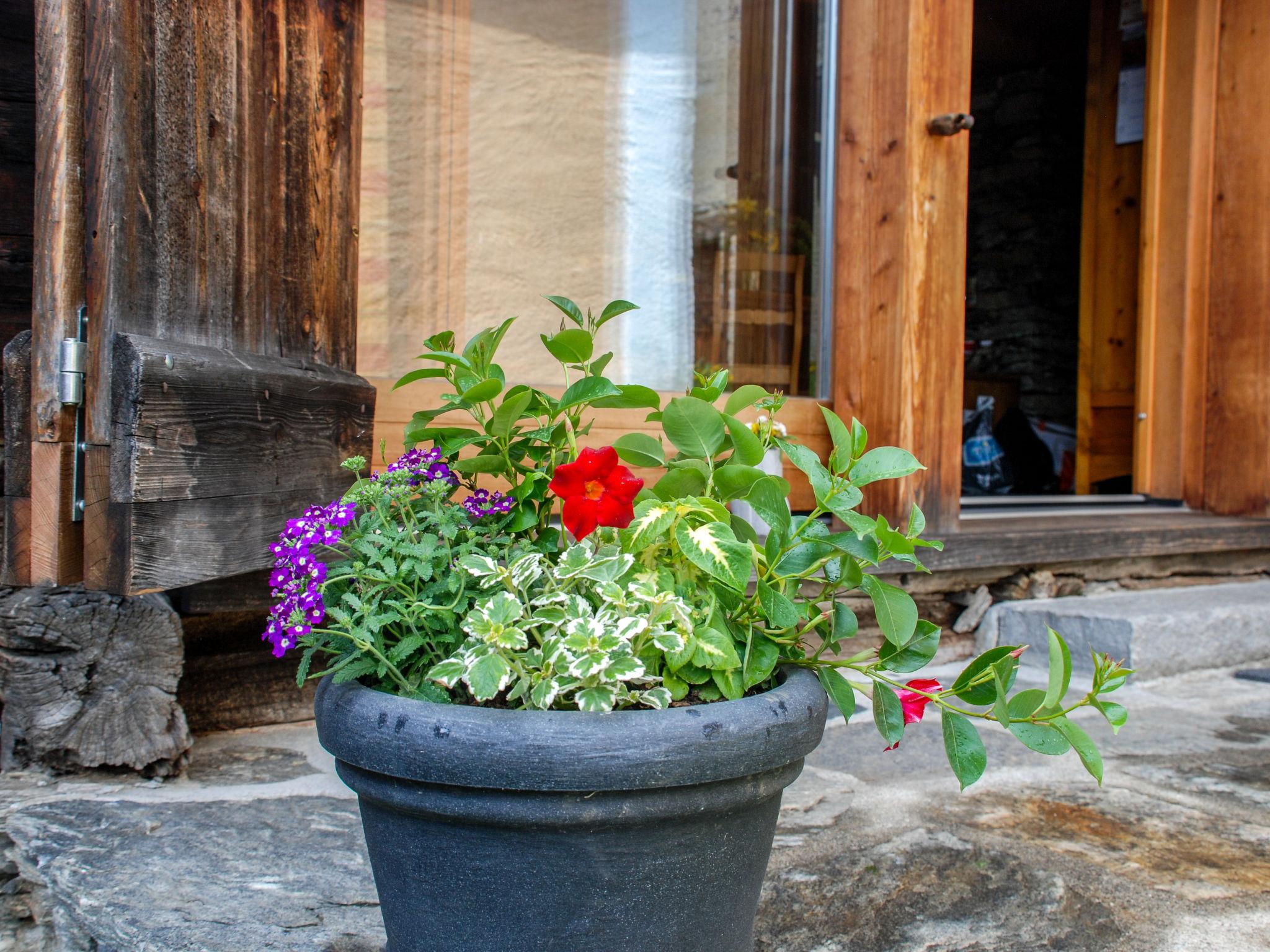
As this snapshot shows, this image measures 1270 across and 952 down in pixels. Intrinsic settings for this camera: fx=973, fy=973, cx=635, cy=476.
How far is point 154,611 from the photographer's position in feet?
5.87

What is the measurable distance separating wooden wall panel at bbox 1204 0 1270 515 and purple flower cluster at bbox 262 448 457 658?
11.2 ft

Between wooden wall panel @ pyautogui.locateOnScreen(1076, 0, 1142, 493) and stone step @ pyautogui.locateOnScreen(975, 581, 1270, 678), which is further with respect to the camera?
wooden wall panel @ pyautogui.locateOnScreen(1076, 0, 1142, 493)

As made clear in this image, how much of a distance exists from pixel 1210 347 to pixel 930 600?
160 cm

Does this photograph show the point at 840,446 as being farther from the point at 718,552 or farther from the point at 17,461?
the point at 17,461

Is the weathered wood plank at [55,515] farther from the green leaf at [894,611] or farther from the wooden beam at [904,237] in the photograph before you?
the wooden beam at [904,237]

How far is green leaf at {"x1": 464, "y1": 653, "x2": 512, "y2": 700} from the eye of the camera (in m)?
0.93

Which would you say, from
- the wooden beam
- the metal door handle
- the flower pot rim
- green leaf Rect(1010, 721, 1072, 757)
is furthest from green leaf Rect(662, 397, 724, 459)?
the metal door handle

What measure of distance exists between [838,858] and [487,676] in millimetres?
914

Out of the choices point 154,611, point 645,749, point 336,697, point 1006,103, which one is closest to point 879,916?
point 645,749

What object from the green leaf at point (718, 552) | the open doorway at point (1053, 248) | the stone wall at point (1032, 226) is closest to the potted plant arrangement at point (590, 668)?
the green leaf at point (718, 552)

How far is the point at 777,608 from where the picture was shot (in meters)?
1.10

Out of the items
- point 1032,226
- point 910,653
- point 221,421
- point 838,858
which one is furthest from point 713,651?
point 1032,226

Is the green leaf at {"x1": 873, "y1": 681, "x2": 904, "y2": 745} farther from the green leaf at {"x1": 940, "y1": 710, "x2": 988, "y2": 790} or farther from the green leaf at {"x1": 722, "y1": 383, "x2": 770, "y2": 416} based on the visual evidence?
the green leaf at {"x1": 722, "y1": 383, "x2": 770, "y2": 416}

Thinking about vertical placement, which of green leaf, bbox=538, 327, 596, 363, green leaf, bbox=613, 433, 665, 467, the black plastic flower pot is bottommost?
the black plastic flower pot
